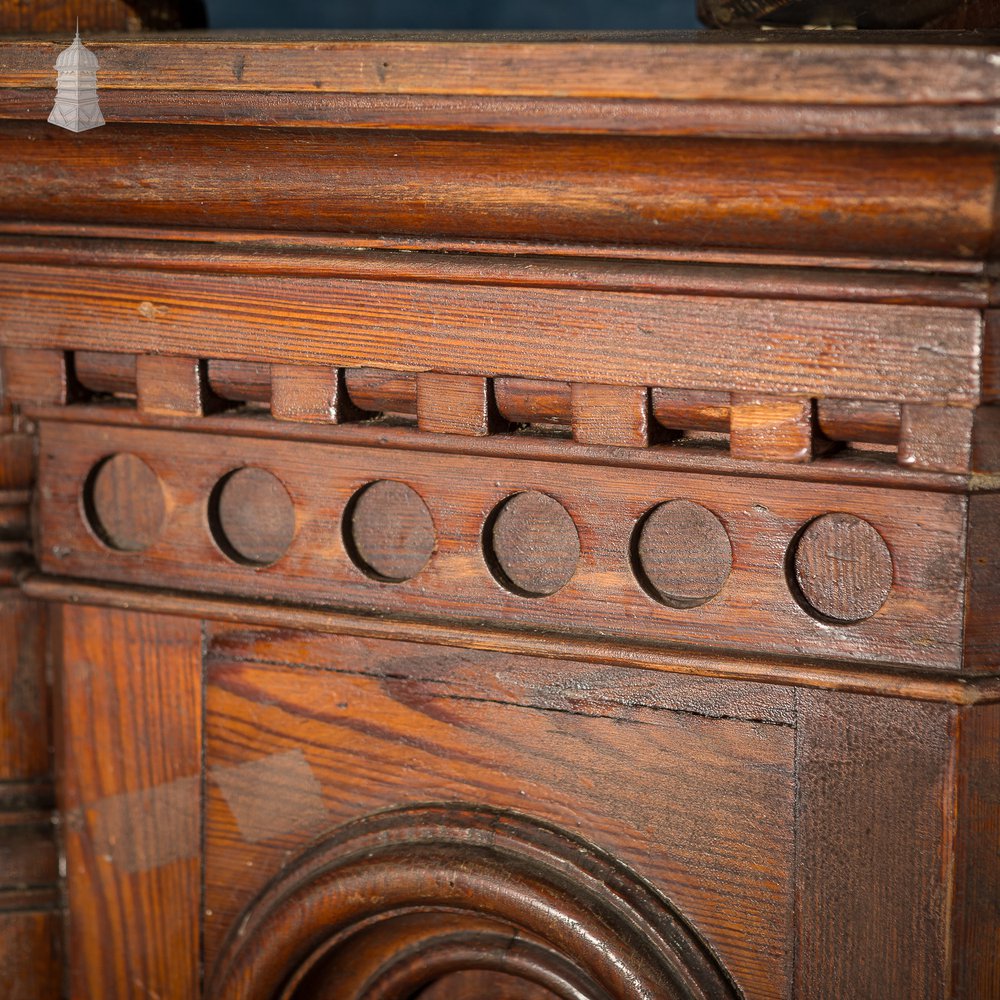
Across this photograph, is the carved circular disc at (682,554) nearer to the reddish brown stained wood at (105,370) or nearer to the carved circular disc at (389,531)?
the carved circular disc at (389,531)

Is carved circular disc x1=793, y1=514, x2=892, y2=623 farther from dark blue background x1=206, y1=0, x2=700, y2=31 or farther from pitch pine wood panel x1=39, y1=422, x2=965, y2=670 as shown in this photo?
dark blue background x1=206, y1=0, x2=700, y2=31

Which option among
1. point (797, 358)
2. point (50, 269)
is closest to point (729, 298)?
point (797, 358)

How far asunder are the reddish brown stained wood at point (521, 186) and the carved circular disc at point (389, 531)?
17 centimetres

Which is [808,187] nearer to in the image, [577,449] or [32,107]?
[577,449]

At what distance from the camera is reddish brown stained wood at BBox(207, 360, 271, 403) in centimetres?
83

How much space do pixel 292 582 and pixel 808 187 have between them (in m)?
0.42

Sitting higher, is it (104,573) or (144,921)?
(104,573)

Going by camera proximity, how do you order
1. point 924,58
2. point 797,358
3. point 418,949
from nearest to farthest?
point 924,58
point 797,358
point 418,949

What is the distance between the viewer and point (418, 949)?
0.85 meters

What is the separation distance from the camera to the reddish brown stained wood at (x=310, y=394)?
2.65 feet

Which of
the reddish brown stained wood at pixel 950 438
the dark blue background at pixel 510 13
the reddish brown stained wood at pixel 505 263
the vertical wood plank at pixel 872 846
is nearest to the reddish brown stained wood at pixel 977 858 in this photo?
the vertical wood plank at pixel 872 846

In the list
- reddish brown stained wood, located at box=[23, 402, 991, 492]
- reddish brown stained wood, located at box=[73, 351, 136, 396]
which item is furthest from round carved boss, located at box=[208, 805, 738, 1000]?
reddish brown stained wood, located at box=[73, 351, 136, 396]

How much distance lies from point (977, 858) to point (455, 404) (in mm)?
396

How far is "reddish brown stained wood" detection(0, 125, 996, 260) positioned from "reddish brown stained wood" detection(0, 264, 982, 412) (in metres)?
0.04
